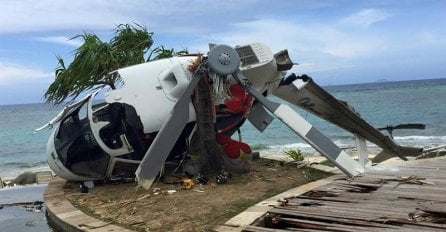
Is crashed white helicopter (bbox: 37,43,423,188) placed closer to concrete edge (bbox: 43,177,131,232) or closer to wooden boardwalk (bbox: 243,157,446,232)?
concrete edge (bbox: 43,177,131,232)

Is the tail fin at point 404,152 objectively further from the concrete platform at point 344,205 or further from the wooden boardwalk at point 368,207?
the wooden boardwalk at point 368,207

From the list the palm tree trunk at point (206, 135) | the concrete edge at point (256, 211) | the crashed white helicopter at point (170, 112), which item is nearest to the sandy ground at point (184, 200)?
the concrete edge at point (256, 211)

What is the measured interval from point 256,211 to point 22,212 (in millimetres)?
5851

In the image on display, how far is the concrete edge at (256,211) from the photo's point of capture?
6852mm

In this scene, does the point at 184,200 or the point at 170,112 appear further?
the point at 170,112

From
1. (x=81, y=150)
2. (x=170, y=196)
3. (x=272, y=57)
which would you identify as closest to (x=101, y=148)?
(x=81, y=150)

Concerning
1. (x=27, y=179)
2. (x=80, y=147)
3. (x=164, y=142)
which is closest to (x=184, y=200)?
(x=164, y=142)

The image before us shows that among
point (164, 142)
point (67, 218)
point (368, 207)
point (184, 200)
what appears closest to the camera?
point (368, 207)

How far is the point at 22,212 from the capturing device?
10797mm

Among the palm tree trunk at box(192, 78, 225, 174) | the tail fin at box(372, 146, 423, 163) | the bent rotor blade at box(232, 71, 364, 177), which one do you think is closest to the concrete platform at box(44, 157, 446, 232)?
the bent rotor blade at box(232, 71, 364, 177)

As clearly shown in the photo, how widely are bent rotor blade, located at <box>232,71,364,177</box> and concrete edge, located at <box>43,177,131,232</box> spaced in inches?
153

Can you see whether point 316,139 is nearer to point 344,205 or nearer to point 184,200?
point 344,205

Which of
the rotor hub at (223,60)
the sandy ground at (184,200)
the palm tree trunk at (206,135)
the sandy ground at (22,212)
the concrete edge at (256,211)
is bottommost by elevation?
the sandy ground at (22,212)

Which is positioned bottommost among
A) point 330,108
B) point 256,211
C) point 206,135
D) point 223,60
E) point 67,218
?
point 67,218
